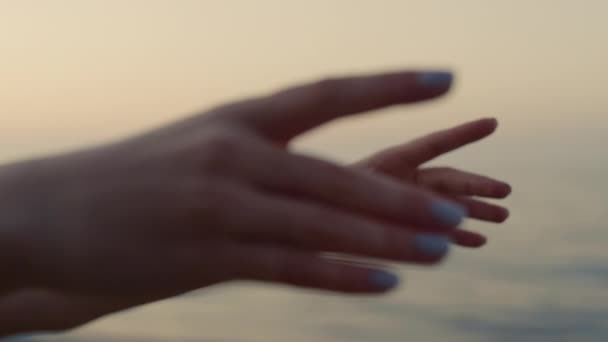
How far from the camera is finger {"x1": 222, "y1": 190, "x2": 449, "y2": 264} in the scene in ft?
1.90

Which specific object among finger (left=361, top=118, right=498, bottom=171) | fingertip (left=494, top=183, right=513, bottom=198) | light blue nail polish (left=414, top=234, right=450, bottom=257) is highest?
finger (left=361, top=118, right=498, bottom=171)

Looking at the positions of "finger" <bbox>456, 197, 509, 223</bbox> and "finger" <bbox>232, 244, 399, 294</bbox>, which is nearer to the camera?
"finger" <bbox>232, 244, 399, 294</bbox>

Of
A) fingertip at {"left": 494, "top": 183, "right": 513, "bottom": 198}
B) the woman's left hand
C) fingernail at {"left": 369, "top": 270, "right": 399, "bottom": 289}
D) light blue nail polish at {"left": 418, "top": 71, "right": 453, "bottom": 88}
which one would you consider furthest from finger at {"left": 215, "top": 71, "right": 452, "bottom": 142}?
fingertip at {"left": 494, "top": 183, "right": 513, "bottom": 198}

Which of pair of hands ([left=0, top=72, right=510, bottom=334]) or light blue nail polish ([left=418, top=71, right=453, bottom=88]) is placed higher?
light blue nail polish ([left=418, top=71, right=453, bottom=88])

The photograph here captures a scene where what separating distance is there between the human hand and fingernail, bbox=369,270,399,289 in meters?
0.47

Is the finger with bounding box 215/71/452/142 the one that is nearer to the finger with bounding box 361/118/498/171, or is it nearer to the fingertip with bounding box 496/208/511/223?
the finger with bounding box 361/118/498/171

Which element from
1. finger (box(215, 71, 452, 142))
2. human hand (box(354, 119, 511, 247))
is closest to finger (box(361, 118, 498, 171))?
human hand (box(354, 119, 511, 247))

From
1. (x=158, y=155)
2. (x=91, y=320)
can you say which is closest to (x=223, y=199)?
(x=158, y=155)

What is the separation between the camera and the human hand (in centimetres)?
107

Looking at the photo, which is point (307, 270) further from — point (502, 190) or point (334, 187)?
point (502, 190)

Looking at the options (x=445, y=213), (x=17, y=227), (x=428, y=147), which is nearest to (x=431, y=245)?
(x=445, y=213)

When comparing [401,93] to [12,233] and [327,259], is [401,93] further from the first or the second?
[12,233]

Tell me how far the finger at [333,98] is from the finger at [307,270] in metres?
0.08

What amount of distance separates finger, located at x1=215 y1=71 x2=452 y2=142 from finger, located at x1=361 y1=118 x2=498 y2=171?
444 mm
